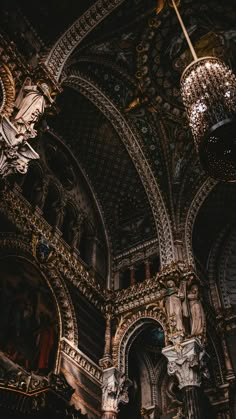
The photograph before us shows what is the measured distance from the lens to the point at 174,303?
10.7 m

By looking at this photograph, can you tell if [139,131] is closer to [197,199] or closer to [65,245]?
[197,199]

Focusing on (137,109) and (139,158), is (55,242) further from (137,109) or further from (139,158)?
(137,109)

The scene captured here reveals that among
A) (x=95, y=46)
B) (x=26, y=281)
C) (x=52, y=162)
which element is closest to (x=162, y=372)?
(x=26, y=281)

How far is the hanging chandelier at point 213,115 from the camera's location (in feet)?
22.6

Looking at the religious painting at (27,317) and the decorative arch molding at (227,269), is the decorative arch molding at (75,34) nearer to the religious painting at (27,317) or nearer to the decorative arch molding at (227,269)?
the religious painting at (27,317)

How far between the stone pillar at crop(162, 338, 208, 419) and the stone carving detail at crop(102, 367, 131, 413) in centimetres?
126

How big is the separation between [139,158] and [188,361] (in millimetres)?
5871

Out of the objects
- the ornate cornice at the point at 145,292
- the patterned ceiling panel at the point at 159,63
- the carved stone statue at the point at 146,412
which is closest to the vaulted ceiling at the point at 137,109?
the patterned ceiling panel at the point at 159,63

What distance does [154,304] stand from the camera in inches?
440

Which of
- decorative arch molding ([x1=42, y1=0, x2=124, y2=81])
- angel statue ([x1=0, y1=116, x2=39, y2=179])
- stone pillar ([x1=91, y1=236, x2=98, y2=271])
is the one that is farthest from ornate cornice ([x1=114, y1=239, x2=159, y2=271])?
angel statue ([x1=0, y1=116, x2=39, y2=179])

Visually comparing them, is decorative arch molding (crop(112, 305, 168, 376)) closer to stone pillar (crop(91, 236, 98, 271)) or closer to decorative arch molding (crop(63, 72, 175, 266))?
decorative arch molding (crop(63, 72, 175, 266))

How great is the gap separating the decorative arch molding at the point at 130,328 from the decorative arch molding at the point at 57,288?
1361 millimetres

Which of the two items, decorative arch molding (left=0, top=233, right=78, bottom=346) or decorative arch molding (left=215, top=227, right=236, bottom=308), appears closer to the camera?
decorative arch molding (left=0, top=233, right=78, bottom=346)

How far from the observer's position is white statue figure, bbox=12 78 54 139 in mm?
7254
